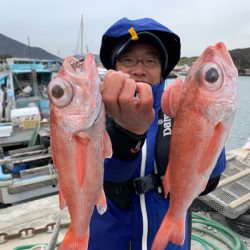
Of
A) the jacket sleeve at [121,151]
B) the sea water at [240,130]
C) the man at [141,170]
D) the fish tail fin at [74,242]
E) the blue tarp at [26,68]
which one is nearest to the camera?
the fish tail fin at [74,242]

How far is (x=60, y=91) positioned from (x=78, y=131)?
180mm

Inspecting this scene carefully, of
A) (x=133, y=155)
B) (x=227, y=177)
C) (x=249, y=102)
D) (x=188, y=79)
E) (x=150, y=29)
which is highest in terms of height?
(x=150, y=29)

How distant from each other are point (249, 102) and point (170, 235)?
34612mm

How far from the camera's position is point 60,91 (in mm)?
1380

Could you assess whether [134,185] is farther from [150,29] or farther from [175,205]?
[150,29]

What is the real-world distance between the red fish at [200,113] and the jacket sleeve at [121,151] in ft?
0.77

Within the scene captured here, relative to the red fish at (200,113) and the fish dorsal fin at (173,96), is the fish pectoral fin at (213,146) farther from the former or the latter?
the fish dorsal fin at (173,96)

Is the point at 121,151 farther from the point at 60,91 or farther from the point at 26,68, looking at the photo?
the point at 26,68

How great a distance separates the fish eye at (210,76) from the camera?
4.58 feet

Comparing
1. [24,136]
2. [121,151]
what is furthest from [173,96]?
[24,136]

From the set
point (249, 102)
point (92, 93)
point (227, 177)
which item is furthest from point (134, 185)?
point (249, 102)

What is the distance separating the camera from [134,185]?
2092 millimetres

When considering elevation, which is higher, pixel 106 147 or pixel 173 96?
pixel 173 96

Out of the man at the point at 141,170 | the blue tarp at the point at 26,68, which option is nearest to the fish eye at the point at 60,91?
the man at the point at 141,170
